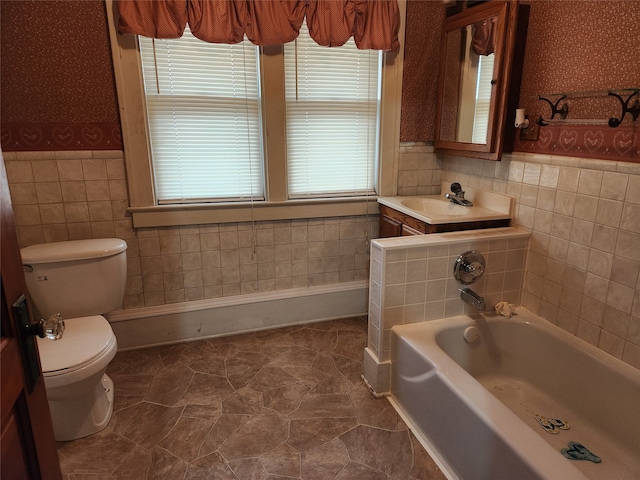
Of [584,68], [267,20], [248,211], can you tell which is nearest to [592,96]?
[584,68]

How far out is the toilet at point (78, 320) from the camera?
176 centimetres

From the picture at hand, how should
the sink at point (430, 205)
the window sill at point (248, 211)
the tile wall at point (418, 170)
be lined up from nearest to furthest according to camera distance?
the window sill at point (248, 211)
the sink at point (430, 205)
the tile wall at point (418, 170)

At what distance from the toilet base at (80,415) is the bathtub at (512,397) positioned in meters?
1.44

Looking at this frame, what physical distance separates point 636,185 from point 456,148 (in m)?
1.10

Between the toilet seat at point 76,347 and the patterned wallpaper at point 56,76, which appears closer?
the toilet seat at point 76,347

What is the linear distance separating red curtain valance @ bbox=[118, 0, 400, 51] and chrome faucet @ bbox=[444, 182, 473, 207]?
96cm

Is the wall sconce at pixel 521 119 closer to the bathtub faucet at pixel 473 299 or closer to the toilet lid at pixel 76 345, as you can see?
the bathtub faucet at pixel 473 299

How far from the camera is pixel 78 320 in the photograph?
2.06 m

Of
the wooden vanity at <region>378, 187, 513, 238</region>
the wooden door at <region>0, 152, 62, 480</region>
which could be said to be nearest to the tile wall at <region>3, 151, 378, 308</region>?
the wooden vanity at <region>378, 187, 513, 238</region>

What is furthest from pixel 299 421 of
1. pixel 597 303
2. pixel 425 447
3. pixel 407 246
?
pixel 597 303

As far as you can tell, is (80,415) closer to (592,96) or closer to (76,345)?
(76,345)

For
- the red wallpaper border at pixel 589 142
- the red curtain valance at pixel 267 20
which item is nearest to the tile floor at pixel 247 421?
the red wallpaper border at pixel 589 142

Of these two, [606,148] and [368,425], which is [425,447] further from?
[606,148]

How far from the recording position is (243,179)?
2705mm
